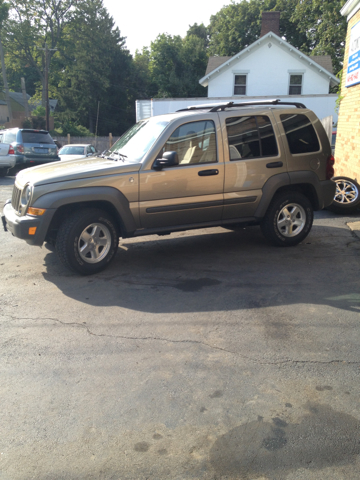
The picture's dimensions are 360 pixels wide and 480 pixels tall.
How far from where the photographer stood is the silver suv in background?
1558 cm

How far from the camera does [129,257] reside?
6531 millimetres

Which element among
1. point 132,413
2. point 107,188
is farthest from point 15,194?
point 132,413

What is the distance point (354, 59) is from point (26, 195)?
29.0 ft

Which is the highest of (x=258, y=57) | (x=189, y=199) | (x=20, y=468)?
(x=258, y=57)

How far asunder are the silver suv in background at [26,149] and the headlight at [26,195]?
34.9 ft

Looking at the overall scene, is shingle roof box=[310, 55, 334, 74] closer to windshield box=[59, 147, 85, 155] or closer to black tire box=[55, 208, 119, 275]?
windshield box=[59, 147, 85, 155]

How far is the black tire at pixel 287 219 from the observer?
6.61 metres

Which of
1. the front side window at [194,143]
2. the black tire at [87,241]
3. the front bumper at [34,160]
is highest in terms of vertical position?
the front side window at [194,143]

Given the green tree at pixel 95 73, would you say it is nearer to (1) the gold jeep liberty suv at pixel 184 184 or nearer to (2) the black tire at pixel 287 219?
(1) the gold jeep liberty suv at pixel 184 184

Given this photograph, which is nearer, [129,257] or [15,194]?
[15,194]

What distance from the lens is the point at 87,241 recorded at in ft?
18.4

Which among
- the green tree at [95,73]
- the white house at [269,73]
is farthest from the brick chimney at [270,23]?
the green tree at [95,73]

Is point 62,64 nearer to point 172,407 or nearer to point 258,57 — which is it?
point 258,57

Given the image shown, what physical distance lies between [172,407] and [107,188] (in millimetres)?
3229
